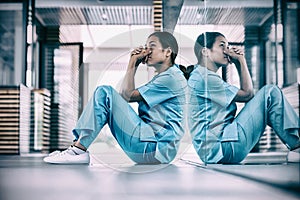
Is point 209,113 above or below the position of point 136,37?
below

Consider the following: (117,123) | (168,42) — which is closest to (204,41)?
(168,42)

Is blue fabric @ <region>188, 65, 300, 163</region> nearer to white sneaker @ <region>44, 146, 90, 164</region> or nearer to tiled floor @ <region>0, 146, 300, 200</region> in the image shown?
tiled floor @ <region>0, 146, 300, 200</region>

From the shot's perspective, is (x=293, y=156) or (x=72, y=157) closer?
(x=293, y=156)

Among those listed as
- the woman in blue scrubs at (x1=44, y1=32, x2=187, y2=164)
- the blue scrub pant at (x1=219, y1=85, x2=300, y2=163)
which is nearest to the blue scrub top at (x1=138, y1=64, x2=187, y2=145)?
the woman in blue scrubs at (x1=44, y1=32, x2=187, y2=164)

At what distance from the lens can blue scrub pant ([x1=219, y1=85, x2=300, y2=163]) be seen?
1876 millimetres

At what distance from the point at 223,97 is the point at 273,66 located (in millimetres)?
237

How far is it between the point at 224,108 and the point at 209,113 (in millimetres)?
89

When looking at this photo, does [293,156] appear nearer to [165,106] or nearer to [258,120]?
[258,120]

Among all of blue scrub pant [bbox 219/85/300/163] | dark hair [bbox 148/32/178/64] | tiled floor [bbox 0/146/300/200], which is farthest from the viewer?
dark hair [bbox 148/32/178/64]

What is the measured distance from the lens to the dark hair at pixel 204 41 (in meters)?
2.04

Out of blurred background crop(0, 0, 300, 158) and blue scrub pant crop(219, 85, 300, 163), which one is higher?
blurred background crop(0, 0, 300, 158)

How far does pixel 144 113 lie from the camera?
1949 mm

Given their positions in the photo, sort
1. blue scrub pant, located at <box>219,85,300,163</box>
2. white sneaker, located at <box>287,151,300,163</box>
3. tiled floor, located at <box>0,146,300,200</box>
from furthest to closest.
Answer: blue scrub pant, located at <box>219,85,300,163</box>
white sneaker, located at <box>287,151,300,163</box>
tiled floor, located at <box>0,146,300,200</box>

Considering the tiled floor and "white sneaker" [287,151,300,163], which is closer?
the tiled floor
